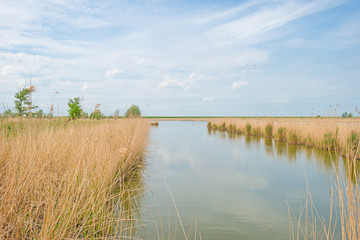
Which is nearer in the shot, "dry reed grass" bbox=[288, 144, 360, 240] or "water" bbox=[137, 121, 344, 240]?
"dry reed grass" bbox=[288, 144, 360, 240]

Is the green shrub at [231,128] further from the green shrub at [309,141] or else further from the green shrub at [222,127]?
the green shrub at [309,141]

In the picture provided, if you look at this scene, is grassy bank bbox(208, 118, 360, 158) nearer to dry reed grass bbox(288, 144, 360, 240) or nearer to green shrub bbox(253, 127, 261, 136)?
green shrub bbox(253, 127, 261, 136)

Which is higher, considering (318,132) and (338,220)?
(318,132)

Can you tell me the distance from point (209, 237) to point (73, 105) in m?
21.7

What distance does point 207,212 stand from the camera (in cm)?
335

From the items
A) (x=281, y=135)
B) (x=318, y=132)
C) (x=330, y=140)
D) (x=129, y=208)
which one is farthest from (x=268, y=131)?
(x=129, y=208)

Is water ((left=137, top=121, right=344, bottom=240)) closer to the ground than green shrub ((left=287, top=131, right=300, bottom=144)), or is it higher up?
closer to the ground

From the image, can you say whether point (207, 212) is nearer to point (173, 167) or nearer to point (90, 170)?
point (90, 170)

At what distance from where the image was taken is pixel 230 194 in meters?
4.19

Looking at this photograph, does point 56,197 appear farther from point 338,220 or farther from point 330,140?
point 330,140

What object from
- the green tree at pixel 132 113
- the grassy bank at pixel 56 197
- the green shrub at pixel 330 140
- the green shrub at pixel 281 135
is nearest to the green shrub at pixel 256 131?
the green shrub at pixel 281 135

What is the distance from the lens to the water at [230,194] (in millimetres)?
2877

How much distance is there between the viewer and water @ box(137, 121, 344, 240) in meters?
2.88

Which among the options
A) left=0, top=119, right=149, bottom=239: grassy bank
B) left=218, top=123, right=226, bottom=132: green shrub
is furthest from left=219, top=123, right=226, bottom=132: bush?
left=0, top=119, right=149, bottom=239: grassy bank
